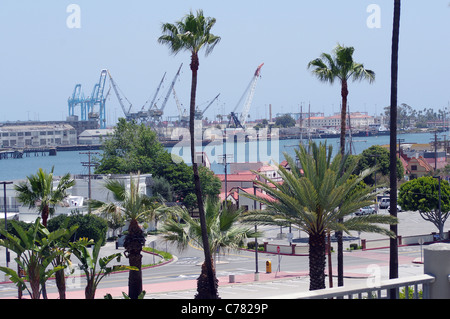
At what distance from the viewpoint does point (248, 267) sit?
1598 inches

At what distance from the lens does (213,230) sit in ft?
67.6

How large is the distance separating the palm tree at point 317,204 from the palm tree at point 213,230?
1.69m

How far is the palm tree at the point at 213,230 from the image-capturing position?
20.1 meters

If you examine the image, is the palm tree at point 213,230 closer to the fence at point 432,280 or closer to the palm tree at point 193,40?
the palm tree at point 193,40

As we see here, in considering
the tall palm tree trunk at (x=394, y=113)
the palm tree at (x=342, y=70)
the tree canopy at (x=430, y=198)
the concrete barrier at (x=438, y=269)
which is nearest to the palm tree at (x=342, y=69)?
the palm tree at (x=342, y=70)

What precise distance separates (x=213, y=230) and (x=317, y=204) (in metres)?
4.38

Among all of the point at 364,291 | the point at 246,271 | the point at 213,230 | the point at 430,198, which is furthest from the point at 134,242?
the point at 430,198

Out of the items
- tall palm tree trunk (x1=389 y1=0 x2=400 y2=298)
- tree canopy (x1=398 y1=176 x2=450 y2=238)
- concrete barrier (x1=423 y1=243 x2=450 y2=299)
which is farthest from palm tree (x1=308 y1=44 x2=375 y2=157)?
tree canopy (x1=398 y1=176 x2=450 y2=238)

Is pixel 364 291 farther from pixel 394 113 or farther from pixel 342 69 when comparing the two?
pixel 342 69

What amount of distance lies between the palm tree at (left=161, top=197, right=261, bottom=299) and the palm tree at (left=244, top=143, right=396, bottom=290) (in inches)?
66.4

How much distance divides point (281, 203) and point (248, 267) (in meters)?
22.8

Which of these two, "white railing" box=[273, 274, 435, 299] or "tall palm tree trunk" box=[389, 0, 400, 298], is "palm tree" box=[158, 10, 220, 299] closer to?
Result: "tall palm tree trunk" box=[389, 0, 400, 298]
